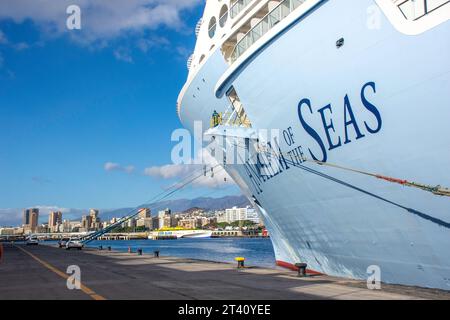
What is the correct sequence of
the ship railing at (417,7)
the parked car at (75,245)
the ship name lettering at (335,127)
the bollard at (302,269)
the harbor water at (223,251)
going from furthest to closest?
1. the parked car at (75,245)
2. the harbor water at (223,251)
3. the bollard at (302,269)
4. the ship name lettering at (335,127)
5. the ship railing at (417,7)

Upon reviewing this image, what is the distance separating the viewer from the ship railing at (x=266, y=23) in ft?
37.2

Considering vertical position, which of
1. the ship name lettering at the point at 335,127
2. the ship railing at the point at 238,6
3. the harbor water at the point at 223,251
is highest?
the ship railing at the point at 238,6

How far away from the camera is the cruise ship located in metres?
8.08

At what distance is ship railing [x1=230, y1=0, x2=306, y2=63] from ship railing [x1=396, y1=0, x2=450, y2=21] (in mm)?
3039

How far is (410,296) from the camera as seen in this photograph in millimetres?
9125

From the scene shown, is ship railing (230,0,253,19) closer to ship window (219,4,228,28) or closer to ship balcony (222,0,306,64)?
ship balcony (222,0,306,64)

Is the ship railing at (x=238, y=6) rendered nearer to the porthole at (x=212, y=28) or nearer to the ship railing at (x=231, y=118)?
the porthole at (x=212, y=28)

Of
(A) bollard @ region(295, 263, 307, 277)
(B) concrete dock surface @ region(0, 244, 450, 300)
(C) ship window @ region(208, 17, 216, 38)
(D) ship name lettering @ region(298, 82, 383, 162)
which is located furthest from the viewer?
(C) ship window @ region(208, 17, 216, 38)

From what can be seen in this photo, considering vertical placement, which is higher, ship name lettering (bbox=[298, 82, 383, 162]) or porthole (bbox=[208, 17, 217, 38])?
porthole (bbox=[208, 17, 217, 38])

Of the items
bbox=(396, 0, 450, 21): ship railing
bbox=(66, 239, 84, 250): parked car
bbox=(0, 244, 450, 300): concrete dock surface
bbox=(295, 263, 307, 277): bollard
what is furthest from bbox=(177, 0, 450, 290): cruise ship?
bbox=(66, 239, 84, 250): parked car

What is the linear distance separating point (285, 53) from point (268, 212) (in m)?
6.51

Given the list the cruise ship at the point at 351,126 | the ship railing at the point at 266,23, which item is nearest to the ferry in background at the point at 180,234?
the cruise ship at the point at 351,126

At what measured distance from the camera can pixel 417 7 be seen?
326 inches

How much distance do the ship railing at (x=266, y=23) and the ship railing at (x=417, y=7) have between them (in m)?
3.04
